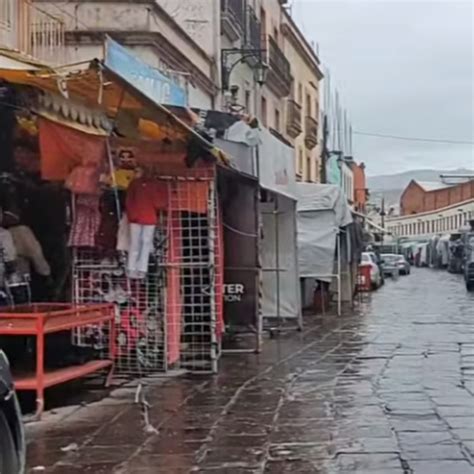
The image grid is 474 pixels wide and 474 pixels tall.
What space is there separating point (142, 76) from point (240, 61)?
1496 centimetres

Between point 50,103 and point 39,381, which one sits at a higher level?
point 50,103

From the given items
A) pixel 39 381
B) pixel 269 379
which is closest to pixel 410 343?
pixel 269 379

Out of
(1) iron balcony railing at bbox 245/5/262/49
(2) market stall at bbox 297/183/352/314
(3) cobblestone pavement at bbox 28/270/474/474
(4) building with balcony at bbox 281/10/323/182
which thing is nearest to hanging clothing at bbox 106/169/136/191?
(3) cobblestone pavement at bbox 28/270/474/474

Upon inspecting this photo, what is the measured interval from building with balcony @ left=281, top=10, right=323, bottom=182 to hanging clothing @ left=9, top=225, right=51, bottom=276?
2595cm

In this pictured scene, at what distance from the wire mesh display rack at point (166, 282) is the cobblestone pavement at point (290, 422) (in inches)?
25.1

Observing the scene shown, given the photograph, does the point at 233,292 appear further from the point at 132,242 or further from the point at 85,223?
the point at 85,223

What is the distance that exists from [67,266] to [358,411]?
4.07 m

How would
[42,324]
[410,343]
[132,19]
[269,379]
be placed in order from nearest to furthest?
1. [42,324]
2. [269,379]
3. [410,343]
4. [132,19]

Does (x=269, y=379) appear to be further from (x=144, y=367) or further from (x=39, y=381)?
(x=39, y=381)

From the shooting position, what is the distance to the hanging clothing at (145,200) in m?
11.8

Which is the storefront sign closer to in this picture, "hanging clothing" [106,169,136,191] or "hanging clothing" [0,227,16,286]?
"hanging clothing" [106,169,136,191]

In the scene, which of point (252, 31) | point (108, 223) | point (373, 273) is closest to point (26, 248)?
point (108, 223)

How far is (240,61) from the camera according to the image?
26.1 m

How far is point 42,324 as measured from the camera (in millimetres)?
9188
